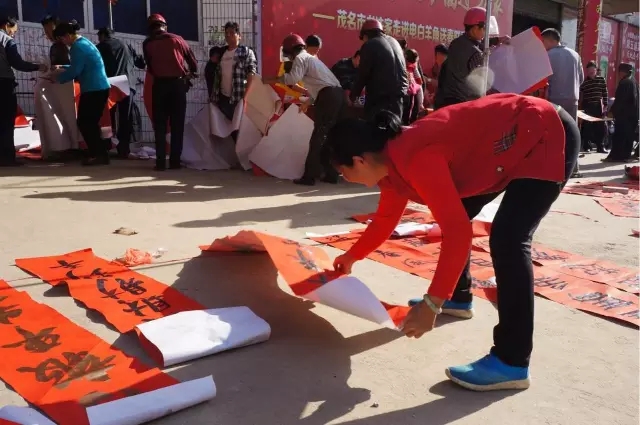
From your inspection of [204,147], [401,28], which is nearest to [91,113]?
[204,147]

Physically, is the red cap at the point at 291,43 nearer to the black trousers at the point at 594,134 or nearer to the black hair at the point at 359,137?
the black hair at the point at 359,137

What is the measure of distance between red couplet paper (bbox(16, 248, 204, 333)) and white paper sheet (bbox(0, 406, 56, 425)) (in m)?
0.61

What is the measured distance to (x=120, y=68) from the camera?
22.9 feet

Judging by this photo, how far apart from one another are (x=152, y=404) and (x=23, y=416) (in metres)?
0.32

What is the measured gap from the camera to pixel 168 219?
4.05m

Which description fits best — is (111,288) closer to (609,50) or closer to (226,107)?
(226,107)

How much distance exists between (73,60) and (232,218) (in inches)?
124

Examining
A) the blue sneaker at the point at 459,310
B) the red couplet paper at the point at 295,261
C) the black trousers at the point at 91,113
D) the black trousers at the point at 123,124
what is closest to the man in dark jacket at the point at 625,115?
the black trousers at the point at 123,124

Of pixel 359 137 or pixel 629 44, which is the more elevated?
pixel 629 44

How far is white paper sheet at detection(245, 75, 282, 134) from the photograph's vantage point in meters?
6.32

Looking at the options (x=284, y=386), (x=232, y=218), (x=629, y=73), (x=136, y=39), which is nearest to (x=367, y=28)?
(x=232, y=218)

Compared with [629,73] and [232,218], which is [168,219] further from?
[629,73]

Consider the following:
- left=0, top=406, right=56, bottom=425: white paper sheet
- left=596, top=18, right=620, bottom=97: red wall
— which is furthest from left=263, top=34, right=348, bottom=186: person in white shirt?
left=596, top=18, right=620, bottom=97: red wall

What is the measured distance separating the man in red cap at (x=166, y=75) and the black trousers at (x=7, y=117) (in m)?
1.45
